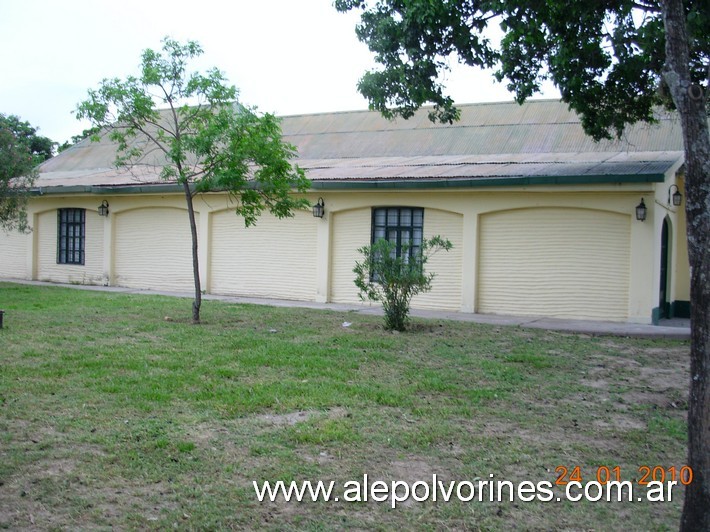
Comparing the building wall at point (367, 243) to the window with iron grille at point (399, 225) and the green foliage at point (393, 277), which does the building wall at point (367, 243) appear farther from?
the green foliage at point (393, 277)

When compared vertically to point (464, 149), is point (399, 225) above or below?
below

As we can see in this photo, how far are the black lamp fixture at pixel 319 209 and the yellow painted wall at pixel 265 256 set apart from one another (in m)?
0.45

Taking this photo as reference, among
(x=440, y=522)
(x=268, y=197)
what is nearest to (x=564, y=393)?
(x=440, y=522)

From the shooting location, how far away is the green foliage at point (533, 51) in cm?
1199

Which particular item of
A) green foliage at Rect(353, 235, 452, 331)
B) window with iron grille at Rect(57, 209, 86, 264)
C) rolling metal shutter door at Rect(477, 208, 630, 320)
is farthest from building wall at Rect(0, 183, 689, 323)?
green foliage at Rect(353, 235, 452, 331)

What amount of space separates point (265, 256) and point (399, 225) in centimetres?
371

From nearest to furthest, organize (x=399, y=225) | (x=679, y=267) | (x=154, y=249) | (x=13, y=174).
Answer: (x=399, y=225) < (x=679, y=267) < (x=13, y=174) < (x=154, y=249)

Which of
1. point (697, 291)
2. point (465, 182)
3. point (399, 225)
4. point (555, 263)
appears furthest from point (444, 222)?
point (697, 291)

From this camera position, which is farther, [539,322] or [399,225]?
[399,225]

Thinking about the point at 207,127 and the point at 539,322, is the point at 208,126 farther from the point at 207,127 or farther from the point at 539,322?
the point at 539,322

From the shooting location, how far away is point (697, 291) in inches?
159

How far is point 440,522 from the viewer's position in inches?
178

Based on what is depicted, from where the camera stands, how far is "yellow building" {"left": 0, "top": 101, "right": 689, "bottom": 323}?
14.6 metres

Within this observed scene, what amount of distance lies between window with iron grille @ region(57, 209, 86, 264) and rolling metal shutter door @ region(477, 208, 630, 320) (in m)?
12.2
